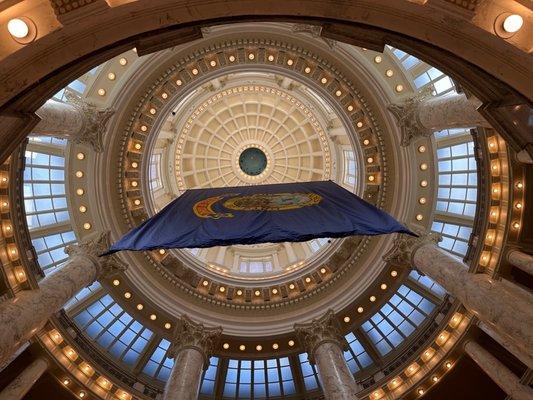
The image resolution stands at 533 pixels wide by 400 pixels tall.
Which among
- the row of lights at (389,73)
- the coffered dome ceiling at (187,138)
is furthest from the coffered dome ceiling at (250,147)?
the row of lights at (389,73)

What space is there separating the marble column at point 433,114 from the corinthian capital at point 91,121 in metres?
13.5

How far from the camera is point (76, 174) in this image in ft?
68.1

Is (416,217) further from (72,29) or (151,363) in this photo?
(72,29)

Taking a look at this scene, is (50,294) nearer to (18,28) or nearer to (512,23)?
(18,28)

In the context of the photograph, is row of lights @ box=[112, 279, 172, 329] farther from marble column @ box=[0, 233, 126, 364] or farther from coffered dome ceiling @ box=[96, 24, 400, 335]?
marble column @ box=[0, 233, 126, 364]

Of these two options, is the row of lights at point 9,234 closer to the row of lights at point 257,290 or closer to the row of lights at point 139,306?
the row of lights at point 139,306

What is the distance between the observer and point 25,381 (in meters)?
16.6

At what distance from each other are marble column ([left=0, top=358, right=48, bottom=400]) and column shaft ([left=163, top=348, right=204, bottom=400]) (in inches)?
225

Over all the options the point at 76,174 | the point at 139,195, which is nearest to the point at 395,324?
the point at 139,195

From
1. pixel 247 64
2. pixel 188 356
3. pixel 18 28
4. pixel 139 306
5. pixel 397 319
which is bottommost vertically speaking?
pixel 188 356

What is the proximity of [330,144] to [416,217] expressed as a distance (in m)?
10.9

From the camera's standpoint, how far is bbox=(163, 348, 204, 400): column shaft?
16031mm

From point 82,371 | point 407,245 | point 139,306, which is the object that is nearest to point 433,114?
point 407,245

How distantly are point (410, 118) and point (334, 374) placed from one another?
1178 centimetres
